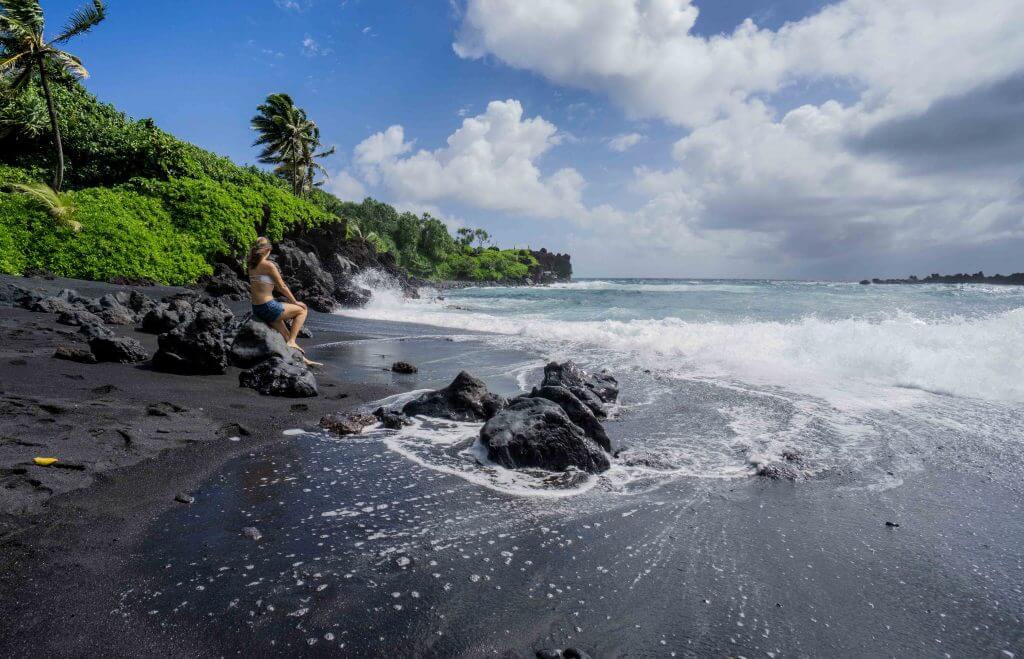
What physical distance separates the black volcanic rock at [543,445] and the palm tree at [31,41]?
83.4 feet

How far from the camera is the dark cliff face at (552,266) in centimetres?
10115

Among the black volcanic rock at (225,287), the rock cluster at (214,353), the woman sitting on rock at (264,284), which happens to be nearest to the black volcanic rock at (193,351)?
the rock cluster at (214,353)

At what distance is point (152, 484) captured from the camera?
3.21 m

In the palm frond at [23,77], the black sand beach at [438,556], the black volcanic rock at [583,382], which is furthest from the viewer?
the palm frond at [23,77]

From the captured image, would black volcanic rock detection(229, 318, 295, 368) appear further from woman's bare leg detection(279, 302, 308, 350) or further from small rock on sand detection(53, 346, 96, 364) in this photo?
small rock on sand detection(53, 346, 96, 364)

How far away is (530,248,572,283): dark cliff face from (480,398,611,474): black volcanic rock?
305ft

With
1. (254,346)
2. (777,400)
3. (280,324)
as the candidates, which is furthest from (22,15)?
(777,400)

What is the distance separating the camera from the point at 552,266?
393ft

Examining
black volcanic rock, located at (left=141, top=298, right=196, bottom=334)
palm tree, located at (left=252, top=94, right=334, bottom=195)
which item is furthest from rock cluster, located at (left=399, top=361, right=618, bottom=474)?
palm tree, located at (left=252, top=94, right=334, bottom=195)

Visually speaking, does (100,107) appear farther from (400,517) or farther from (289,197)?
(400,517)

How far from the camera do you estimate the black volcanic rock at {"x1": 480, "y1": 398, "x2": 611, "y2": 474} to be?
159 inches

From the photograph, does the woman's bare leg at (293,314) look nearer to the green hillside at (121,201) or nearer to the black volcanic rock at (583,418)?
the black volcanic rock at (583,418)

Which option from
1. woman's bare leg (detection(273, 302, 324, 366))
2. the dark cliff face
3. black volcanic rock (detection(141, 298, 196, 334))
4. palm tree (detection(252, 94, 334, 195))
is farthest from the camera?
the dark cliff face

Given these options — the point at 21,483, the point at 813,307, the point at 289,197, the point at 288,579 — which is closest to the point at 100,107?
the point at 289,197
